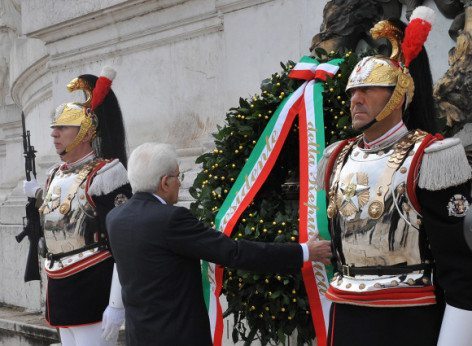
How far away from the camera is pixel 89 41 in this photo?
8688 millimetres

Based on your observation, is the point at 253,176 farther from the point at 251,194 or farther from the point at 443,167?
the point at 443,167

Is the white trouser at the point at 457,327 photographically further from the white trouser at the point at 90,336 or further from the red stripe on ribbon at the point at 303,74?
the white trouser at the point at 90,336

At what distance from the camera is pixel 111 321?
4.86m

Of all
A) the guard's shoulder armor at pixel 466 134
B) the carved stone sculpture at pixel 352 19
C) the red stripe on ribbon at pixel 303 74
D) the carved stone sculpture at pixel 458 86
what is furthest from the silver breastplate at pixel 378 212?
the carved stone sculpture at pixel 352 19

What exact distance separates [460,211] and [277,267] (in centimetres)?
99

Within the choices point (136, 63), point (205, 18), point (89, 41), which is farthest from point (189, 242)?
point (89, 41)

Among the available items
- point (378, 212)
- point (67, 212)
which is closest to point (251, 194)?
point (378, 212)

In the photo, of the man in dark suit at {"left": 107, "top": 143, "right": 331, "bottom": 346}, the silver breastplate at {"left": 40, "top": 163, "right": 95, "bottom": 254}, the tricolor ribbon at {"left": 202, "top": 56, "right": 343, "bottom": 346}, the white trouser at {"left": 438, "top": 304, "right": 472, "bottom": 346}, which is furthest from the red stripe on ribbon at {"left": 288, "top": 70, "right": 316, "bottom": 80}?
the white trouser at {"left": 438, "top": 304, "right": 472, "bottom": 346}

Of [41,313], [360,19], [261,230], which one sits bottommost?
[41,313]

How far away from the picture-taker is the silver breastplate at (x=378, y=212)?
3.42 m

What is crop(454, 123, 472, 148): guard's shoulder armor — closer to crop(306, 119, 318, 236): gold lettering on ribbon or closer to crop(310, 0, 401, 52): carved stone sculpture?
crop(306, 119, 318, 236): gold lettering on ribbon

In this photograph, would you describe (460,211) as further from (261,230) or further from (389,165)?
(261,230)

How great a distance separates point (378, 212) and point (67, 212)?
2.40m

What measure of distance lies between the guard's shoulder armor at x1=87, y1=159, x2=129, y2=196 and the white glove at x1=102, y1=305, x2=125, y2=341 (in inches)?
28.3
